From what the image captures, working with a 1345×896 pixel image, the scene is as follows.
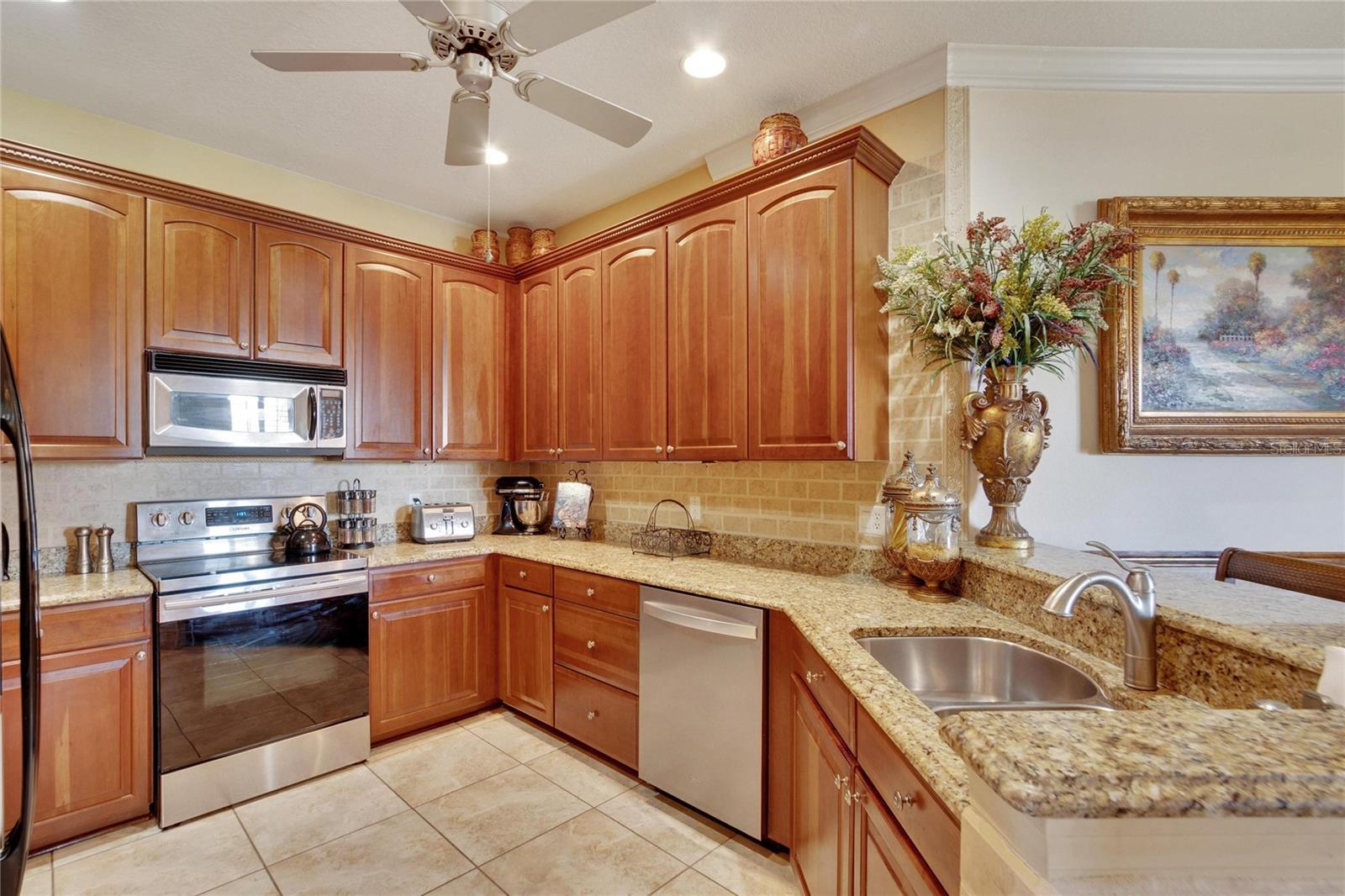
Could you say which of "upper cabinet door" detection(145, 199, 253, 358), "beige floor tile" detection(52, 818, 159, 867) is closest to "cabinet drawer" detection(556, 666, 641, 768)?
"beige floor tile" detection(52, 818, 159, 867)

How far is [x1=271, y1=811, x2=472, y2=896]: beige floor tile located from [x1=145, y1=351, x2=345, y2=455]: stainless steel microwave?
1648mm

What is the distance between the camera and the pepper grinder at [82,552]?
95.2 inches

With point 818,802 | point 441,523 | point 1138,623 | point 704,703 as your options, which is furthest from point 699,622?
point 441,523

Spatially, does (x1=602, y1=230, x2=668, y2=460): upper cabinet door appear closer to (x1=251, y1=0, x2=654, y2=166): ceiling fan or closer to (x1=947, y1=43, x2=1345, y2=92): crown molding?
(x1=251, y1=0, x2=654, y2=166): ceiling fan

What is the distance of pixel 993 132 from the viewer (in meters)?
2.20

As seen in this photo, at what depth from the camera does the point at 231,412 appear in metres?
2.61

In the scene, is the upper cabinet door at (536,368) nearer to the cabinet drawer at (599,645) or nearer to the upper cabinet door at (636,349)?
the upper cabinet door at (636,349)

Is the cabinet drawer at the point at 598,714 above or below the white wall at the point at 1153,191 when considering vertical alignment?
below

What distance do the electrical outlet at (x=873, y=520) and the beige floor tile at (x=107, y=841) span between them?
9.49ft

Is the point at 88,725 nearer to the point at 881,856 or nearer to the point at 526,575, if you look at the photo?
the point at 526,575

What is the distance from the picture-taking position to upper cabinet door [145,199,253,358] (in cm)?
246

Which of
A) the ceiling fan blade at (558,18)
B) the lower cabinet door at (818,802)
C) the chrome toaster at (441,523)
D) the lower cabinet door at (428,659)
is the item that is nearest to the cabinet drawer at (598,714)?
the lower cabinet door at (428,659)

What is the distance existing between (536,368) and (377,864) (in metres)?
2.34

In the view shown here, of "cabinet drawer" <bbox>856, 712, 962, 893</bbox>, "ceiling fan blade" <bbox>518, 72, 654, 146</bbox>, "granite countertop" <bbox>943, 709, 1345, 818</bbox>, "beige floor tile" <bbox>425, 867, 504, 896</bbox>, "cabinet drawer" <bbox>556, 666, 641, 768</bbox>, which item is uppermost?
"ceiling fan blade" <bbox>518, 72, 654, 146</bbox>
